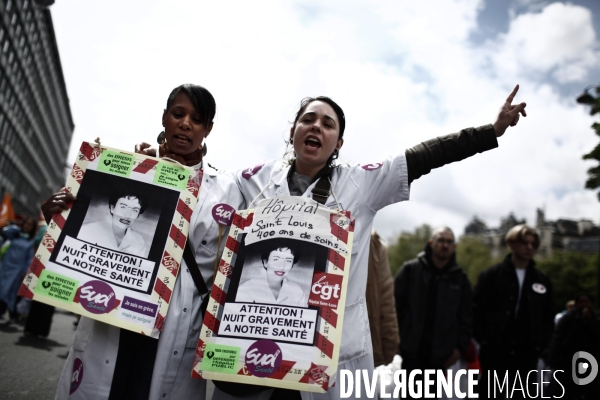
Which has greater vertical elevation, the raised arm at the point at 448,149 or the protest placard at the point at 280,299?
the raised arm at the point at 448,149

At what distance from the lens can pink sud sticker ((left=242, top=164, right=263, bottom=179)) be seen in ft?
8.06

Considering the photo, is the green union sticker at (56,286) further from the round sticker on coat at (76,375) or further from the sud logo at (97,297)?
the round sticker on coat at (76,375)

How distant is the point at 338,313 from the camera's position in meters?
1.91

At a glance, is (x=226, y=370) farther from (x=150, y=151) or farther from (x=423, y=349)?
(x=423, y=349)

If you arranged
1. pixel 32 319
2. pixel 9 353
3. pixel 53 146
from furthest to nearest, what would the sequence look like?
1. pixel 53 146
2. pixel 32 319
3. pixel 9 353

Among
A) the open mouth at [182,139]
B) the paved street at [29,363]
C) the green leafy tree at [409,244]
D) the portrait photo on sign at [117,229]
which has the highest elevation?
the green leafy tree at [409,244]

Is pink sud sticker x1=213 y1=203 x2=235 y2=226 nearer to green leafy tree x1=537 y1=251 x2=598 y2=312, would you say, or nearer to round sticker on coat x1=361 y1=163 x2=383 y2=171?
round sticker on coat x1=361 y1=163 x2=383 y2=171

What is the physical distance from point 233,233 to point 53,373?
4294 millimetres

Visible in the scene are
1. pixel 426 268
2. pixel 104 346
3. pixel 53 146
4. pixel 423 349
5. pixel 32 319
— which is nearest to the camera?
pixel 104 346

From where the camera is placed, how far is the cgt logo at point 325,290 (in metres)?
1.92

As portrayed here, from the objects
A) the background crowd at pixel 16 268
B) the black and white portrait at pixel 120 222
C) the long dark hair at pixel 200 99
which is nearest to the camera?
the black and white portrait at pixel 120 222

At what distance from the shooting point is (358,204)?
7.28 feet

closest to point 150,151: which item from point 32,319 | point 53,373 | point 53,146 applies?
point 53,373

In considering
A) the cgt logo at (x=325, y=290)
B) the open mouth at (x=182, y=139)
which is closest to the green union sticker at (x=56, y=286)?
the open mouth at (x=182, y=139)
